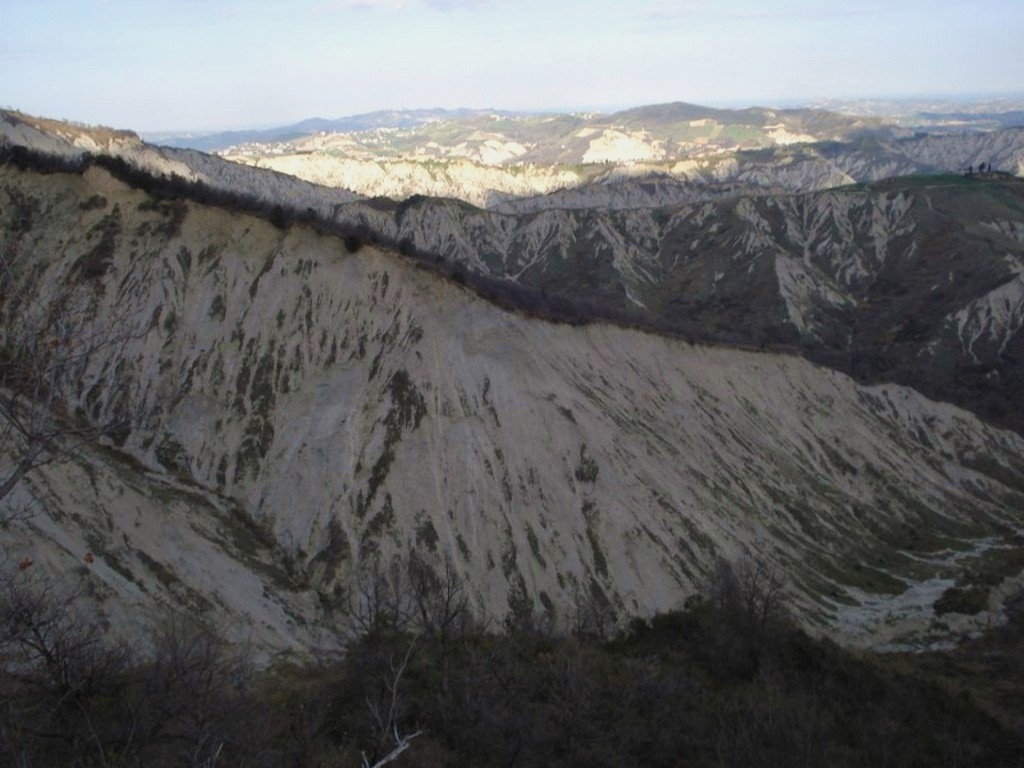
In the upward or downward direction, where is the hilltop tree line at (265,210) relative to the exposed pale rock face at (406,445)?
upward

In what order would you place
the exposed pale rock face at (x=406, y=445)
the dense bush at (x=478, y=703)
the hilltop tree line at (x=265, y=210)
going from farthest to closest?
1. the hilltop tree line at (x=265, y=210)
2. the exposed pale rock face at (x=406, y=445)
3. the dense bush at (x=478, y=703)

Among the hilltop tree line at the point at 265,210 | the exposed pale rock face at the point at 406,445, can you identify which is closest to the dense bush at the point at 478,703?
the exposed pale rock face at the point at 406,445

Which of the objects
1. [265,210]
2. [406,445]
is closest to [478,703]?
[406,445]

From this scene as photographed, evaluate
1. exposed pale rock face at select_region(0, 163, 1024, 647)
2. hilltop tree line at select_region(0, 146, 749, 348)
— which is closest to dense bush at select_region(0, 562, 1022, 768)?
exposed pale rock face at select_region(0, 163, 1024, 647)

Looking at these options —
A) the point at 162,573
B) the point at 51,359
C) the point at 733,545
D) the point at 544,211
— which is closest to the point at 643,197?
the point at 544,211

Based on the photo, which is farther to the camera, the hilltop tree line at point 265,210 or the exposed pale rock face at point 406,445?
the hilltop tree line at point 265,210

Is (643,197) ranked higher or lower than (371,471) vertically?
higher

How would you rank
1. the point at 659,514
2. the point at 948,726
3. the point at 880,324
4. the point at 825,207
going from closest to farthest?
the point at 948,726 < the point at 659,514 < the point at 880,324 < the point at 825,207

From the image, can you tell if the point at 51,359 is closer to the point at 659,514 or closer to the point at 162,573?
the point at 162,573

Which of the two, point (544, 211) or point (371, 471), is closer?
point (371, 471)

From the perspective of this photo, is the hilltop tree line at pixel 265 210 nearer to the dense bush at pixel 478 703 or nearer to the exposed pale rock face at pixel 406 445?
the exposed pale rock face at pixel 406 445
